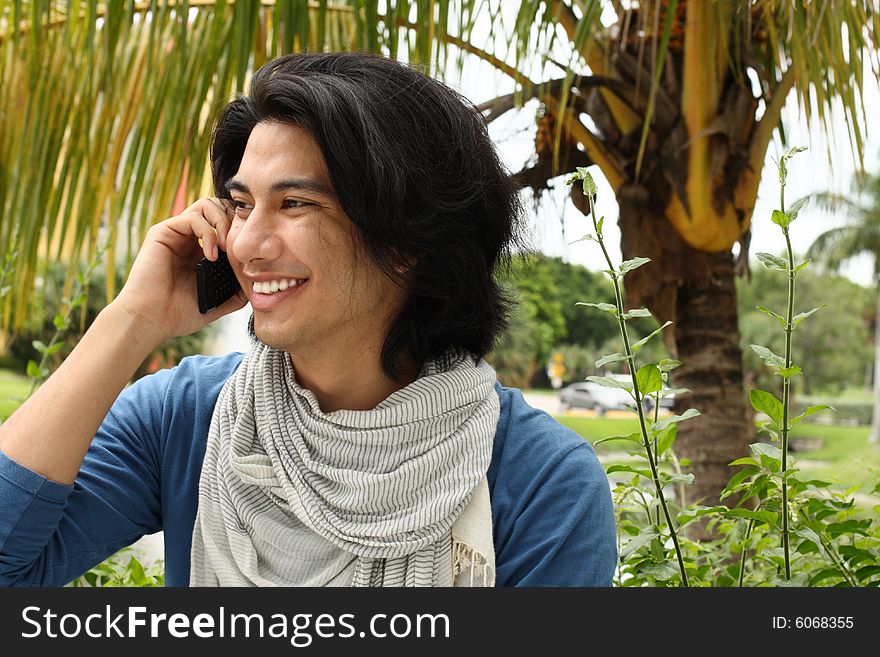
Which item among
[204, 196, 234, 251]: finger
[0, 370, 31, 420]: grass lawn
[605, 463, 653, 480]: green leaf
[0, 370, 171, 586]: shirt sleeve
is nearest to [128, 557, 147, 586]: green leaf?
[0, 370, 171, 586]: shirt sleeve

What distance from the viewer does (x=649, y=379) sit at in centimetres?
122

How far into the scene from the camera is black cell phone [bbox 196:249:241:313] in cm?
148

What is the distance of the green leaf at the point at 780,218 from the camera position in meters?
1.19

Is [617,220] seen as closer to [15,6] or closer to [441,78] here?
[441,78]

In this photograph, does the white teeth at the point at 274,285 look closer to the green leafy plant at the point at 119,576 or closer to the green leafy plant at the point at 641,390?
the green leafy plant at the point at 641,390

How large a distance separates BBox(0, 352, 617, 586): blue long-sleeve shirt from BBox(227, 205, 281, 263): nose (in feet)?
1.01

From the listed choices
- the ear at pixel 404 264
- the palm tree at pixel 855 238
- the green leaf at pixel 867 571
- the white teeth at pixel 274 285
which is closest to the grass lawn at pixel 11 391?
the white teeth at pixel 274 285

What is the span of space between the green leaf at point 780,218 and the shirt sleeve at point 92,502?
0.95 meters

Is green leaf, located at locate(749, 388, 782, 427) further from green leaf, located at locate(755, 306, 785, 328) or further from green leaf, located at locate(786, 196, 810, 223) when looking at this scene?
green leaf, located at locate(786, 196, 810, 223)

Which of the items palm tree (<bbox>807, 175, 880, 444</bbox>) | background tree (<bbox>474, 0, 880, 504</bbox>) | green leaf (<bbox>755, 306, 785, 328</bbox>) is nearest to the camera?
green leaf (<bbox>755, 306, 785, 328</bbox>)

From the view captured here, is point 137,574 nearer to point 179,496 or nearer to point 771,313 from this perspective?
point 179,496

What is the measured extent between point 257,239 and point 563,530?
58cm

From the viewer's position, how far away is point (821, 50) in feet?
7.02
